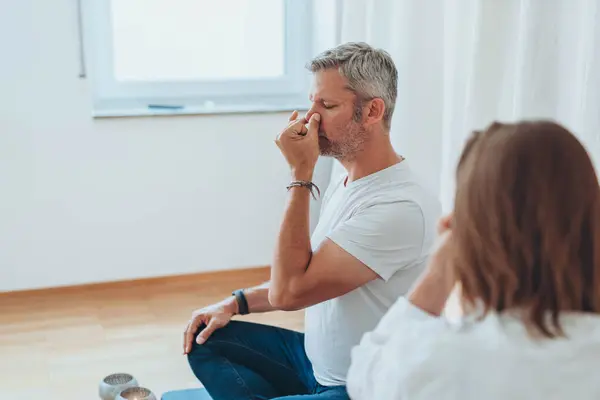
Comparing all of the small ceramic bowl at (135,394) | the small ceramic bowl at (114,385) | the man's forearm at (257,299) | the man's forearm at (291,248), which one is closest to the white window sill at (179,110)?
the small ceramic bowl at (114,385)

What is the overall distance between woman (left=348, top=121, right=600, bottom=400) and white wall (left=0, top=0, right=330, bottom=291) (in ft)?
7.87

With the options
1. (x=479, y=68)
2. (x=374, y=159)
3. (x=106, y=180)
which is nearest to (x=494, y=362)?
(x=374, y=159)

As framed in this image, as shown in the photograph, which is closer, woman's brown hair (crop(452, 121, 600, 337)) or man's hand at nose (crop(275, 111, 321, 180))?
woman's brown hair (crop(452, 121, 600, 337))

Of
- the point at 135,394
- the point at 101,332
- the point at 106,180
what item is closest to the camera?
the point at 135,394

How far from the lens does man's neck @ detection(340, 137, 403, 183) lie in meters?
1.67

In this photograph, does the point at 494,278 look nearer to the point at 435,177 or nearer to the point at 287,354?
the point at 287,354

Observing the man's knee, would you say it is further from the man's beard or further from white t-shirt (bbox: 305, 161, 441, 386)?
the man's beard

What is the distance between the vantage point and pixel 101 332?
2930 mm

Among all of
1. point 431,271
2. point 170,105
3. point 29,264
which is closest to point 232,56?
point 170,105

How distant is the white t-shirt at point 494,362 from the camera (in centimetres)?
92

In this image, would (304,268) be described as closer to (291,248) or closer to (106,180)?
(291,248)

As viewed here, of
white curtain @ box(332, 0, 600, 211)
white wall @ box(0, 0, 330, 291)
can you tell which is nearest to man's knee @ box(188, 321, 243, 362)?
white curtain @ box(332, 0, 600, 211)

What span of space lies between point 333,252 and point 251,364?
43 centimetres

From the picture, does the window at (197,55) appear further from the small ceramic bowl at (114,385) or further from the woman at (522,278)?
the woman at (522,278)
